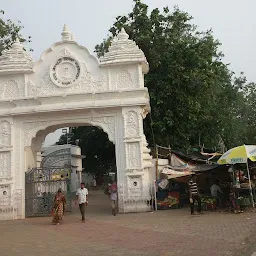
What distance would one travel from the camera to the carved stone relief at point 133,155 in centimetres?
1419

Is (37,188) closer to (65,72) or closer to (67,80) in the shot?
(67,80)

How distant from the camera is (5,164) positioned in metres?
14.7

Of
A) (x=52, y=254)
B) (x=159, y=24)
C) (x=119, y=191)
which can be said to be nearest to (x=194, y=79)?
(x=159, y=24)

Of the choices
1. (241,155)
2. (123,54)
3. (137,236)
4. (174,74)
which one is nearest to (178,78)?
(174,74)

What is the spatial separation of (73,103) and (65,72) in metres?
1.47

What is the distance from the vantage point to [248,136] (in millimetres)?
30906

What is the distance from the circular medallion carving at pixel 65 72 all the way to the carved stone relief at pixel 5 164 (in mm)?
3553

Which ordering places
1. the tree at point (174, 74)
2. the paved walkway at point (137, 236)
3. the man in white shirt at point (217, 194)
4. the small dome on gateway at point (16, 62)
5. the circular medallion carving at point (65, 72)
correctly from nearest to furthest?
the paved walkway at point (137, 236) → the man in white shirt at point (217, 194) → the circular medallion carving at point (65, 72) → the small dome on gateway at point (16, 62) → the tree at point (174, 74)

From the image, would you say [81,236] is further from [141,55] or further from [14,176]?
[141,55]

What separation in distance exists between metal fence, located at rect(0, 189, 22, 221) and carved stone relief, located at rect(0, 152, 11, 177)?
0.79 meters

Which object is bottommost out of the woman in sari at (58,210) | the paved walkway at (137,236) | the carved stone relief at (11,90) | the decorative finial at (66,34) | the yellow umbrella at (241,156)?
the paved walkway at (137,236)

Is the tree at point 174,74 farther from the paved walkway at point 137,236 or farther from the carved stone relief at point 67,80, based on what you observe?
the paved walkway at point 137,236

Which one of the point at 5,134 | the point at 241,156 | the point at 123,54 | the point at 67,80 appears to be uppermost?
the point at 123,54

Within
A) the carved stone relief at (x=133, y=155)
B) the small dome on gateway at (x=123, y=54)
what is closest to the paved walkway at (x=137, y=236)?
the carved stone relief at (x=133, y=155)
